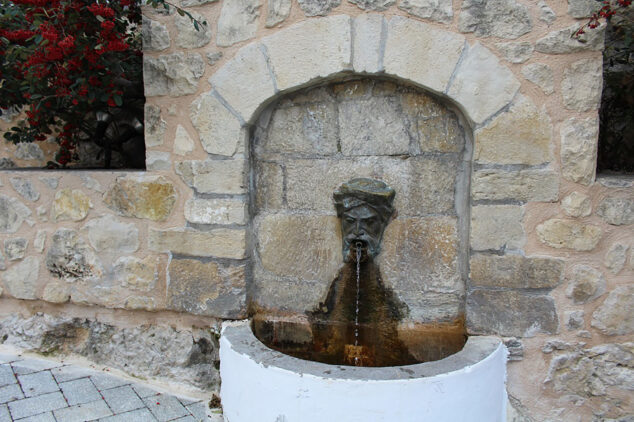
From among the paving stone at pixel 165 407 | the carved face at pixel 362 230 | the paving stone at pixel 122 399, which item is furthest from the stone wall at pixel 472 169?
the paving stone at pixel 122 399

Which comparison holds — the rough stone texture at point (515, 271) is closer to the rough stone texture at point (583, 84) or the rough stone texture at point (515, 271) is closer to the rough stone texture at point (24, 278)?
the rough stone texture at point (583, 84)

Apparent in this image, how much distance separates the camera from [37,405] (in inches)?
95.7

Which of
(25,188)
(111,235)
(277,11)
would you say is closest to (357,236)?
(277,11)

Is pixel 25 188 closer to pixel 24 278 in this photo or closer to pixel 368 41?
pixel 24 278

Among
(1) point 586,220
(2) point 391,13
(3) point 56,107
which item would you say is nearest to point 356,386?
(1) point 586,220

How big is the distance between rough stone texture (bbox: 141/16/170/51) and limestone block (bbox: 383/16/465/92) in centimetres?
116

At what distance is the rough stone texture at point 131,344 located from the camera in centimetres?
263

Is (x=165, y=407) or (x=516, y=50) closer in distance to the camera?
(x=516, y=50)

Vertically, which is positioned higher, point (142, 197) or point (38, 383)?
point (142, 197)

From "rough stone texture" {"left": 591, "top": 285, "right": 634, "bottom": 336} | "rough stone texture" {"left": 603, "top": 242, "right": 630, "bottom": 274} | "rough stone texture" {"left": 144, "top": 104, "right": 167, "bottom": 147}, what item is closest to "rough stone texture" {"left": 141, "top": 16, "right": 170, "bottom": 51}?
"rough stone texture" {"left": 144, "top": 104, "right": 167, "bottom": 147}

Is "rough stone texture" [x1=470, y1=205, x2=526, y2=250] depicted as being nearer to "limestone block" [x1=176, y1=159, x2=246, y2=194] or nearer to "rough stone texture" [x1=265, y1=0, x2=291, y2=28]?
"limestone block" [x1=176, y1=159, x2=246, y2=194]

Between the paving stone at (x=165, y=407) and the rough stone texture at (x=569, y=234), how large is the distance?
1994mm

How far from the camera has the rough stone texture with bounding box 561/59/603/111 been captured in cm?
202

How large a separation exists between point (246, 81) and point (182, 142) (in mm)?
481
